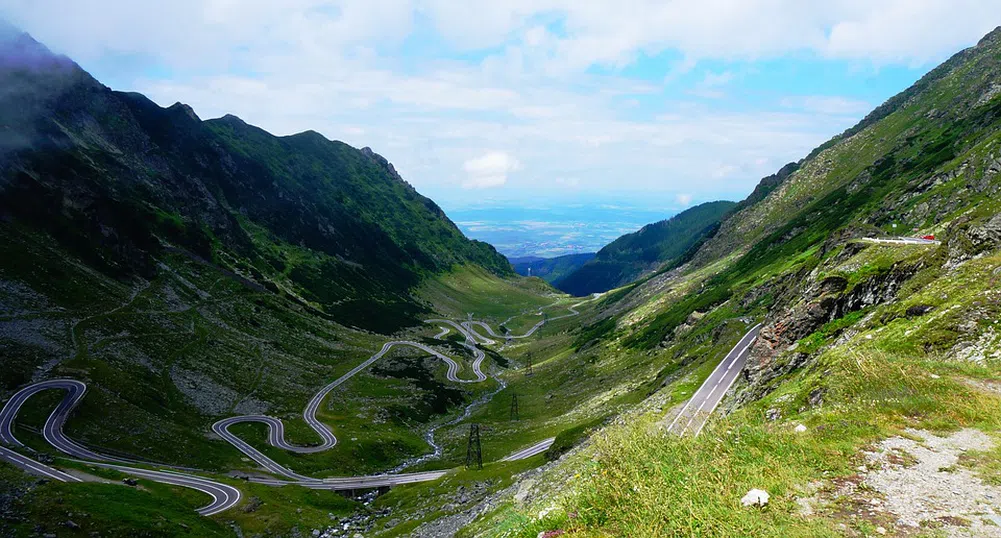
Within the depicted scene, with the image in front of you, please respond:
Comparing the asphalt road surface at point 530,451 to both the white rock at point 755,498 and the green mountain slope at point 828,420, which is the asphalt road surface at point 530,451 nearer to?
the green mountain slope at point 828,420

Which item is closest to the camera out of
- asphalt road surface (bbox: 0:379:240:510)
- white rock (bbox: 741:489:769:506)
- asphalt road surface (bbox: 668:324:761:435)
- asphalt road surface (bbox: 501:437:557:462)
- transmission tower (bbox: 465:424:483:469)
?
white rock (bbox: 741:489:769:506)

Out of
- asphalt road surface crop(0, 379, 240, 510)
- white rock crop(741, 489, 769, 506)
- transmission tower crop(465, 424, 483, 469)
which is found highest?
white rock crop(741, 489, 769, 506)

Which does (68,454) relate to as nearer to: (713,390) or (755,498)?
(713,390)

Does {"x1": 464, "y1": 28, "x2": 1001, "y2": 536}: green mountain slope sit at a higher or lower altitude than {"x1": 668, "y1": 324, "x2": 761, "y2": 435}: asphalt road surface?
higher

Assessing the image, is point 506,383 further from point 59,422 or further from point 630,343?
point 59,422

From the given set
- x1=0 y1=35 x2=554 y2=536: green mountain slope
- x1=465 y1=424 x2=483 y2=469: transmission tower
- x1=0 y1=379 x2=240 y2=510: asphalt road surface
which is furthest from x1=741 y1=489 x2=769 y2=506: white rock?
x1=0 y1=379 x2=240 y2=510: asphalt road surface

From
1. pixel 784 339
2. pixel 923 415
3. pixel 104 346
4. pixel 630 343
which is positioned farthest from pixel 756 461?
pixel 104 346

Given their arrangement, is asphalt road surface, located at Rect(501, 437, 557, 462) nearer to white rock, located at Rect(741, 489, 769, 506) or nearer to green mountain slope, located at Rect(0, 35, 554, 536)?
green mountain slope, located at Rect(0, 35, 554, 536)

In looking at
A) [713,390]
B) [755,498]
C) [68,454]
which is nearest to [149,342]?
[68,454]

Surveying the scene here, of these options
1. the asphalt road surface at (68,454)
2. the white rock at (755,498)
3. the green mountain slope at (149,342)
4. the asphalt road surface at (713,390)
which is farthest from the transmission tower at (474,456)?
the white rock at (755,498)
